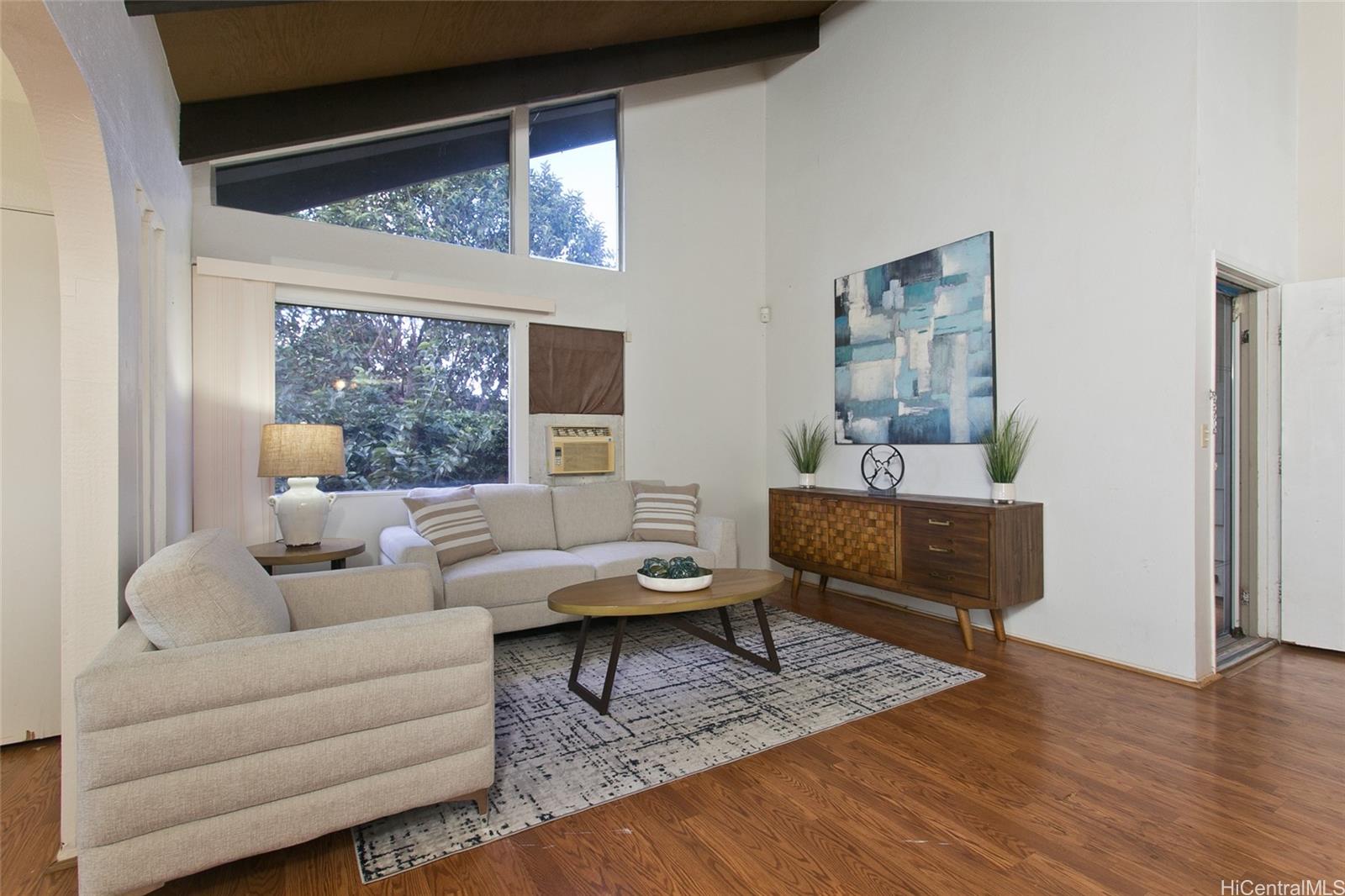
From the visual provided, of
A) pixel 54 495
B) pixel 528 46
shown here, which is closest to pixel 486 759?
pixel 54 495

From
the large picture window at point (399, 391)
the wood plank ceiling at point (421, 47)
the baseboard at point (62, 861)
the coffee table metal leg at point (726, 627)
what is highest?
the wood plank ceiling at point (421, 47)

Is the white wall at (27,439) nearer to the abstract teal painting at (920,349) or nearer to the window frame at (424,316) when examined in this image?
the window frame at (424,316)

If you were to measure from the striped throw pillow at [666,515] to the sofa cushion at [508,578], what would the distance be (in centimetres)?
76

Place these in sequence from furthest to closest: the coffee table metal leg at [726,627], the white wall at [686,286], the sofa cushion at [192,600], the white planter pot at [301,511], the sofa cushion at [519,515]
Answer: the white wall at [686,286] → the sofa cushion at [519,515] → the white planter pot at [301,511] → the coffee table metal leg at [726,627] → the sofa cushion at [192,600]

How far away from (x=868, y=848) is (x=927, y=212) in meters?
3.83

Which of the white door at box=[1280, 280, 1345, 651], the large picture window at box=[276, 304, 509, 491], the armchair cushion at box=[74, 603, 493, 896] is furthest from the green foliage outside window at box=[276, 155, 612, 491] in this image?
the white door at box=[1280, 280, 1345, 651]

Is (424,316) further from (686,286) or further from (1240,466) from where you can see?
(1240,466)

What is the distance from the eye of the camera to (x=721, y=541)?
4152mm

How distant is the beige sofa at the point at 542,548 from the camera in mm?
3350

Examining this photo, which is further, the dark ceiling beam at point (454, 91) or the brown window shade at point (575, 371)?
the brown window shade at point (575, 371)

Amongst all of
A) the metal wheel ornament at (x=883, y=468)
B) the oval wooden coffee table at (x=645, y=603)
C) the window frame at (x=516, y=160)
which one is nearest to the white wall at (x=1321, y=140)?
the metal wheel ornament at (x=883, y=468)

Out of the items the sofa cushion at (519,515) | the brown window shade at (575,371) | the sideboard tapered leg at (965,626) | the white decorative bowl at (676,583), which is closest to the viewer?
the white decorative bowl at (676,583)

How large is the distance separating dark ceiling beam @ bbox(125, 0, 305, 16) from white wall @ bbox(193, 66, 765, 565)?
181 cm

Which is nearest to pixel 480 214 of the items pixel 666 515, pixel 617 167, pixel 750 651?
pixel 617 167
